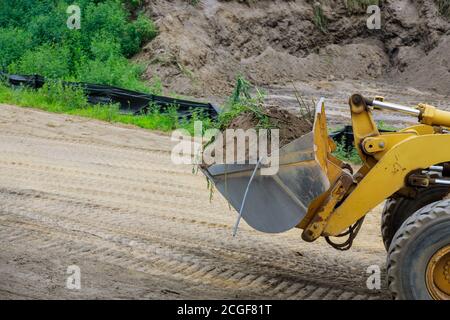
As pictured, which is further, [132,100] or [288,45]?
[288,45]

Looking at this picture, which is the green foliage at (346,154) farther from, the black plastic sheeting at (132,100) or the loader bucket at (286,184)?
the loader bucket at (286,184)

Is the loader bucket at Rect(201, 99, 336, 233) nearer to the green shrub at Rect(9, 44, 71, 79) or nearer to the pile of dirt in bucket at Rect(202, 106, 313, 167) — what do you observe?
the pile of dirt in bucket at Rect(202, 106, 313, 167)

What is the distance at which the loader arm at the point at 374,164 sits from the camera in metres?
5.95

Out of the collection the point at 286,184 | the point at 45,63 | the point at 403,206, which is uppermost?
the point at 45,63

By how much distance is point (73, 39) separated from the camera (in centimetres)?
1956

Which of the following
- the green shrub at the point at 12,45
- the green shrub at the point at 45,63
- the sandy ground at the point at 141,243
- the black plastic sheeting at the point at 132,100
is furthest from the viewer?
the green shrub at the point at 12,45

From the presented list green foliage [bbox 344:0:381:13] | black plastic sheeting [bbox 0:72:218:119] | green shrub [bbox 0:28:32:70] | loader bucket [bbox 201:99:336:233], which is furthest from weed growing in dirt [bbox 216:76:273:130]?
green foliage [bbox 344:0:381:13]

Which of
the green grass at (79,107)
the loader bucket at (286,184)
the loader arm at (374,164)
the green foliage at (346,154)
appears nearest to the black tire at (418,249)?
the loader arm at (374,164)

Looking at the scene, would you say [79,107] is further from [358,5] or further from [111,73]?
[358,5]

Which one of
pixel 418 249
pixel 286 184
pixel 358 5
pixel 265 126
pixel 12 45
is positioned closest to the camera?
pixel 418 249

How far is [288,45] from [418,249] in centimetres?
1765

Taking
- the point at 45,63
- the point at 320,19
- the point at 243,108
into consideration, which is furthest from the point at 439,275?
the point at 320,19

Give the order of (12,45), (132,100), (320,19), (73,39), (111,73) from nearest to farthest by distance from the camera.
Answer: (132,100)
(111,73)
(12,45)
(73,39)
(320,19)

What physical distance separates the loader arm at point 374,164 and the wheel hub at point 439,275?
68 centimetres
